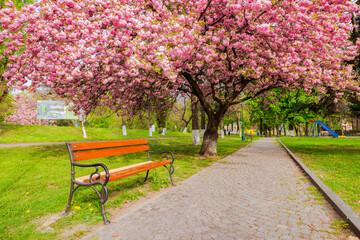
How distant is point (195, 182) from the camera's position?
600cm

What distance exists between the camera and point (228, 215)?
3.66m

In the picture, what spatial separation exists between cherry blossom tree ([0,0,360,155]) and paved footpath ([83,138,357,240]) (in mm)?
3822

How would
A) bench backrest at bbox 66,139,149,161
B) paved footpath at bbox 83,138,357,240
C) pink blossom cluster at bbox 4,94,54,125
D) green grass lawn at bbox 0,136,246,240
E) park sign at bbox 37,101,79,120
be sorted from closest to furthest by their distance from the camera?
paved footpath at bbox 83,138,357,240
green grass lawn at bbox 0,136,246,240
bench backrest at bbox 66,139,149,161
park sign at bbox 37,101,79,120
pink blossom cluster at bbox 4,94,54,125

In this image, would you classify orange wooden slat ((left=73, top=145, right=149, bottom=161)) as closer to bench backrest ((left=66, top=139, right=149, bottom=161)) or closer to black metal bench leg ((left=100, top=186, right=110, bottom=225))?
bench backrest ((left=66, top=139, right=149, bottom=161))

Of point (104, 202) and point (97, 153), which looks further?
point (97, 153)

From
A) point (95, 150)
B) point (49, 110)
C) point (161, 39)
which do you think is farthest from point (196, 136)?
point (49, 110)

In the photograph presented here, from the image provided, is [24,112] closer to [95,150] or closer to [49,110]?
[49,110]

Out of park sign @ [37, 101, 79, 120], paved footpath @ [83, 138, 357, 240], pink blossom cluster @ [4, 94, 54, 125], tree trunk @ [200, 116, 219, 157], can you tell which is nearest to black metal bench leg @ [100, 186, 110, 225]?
paved footpath @ [83, 138, 357, 240]

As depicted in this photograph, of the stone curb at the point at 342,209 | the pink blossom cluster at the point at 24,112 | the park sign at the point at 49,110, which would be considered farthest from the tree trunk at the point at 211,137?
the pink blossom cluster at the point at 24,112

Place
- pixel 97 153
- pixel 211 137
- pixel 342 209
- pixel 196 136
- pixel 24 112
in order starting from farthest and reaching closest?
pixel 24 112, pixel 196 136, pixel 211 137, pixel 97 153, pixel 342 209

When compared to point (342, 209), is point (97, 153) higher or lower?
higher

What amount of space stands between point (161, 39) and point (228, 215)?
574 cm

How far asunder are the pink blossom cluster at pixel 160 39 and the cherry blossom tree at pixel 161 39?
0.03m

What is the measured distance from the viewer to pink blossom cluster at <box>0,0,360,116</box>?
7004 mm
